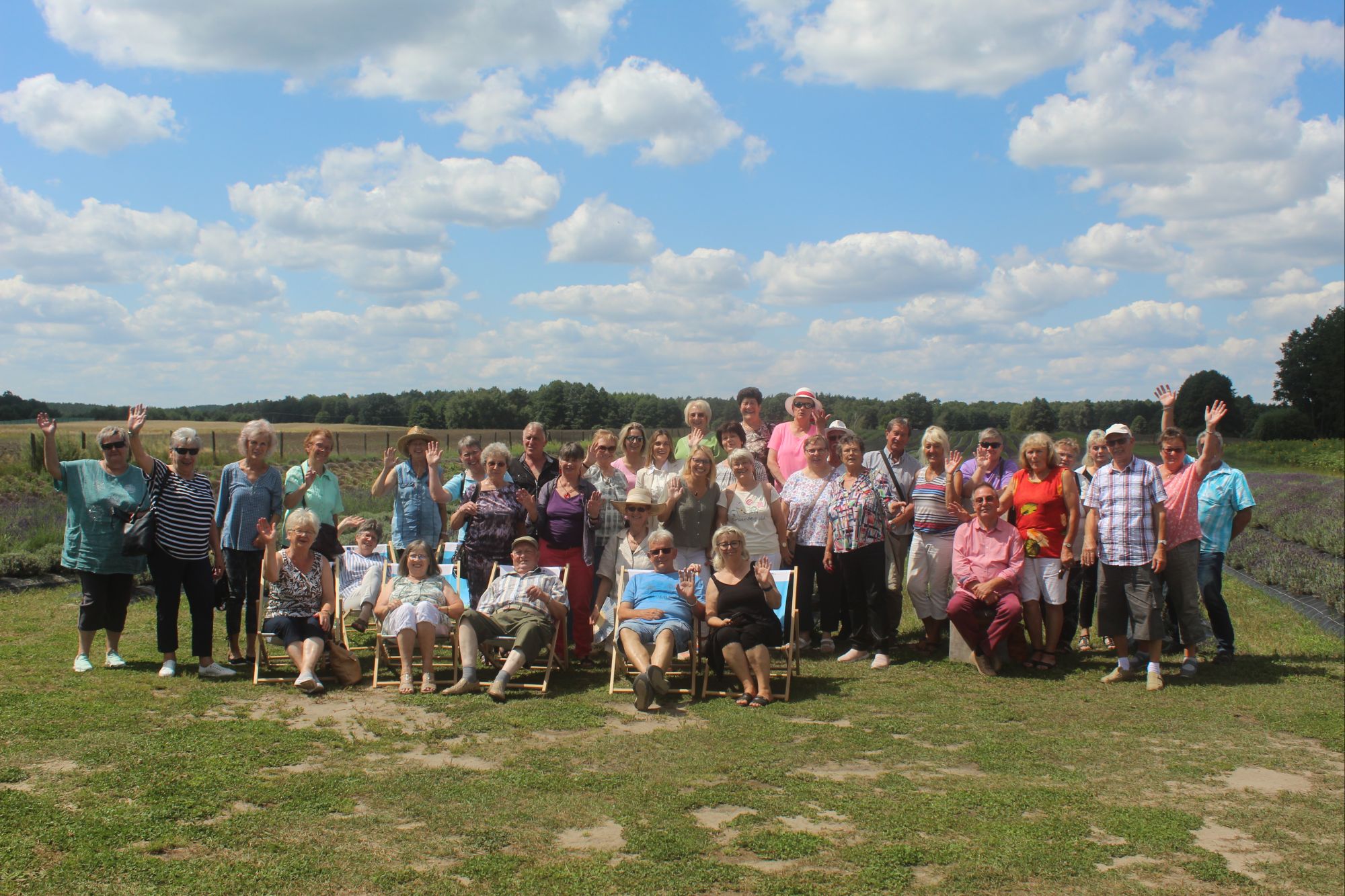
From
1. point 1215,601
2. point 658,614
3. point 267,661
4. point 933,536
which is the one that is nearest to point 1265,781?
point 1215,601

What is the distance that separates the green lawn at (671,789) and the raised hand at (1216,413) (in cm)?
192

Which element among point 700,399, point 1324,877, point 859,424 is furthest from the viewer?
point 859,424

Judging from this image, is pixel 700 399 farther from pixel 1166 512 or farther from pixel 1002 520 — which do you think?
pixel 1166 512

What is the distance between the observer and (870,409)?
667 inches

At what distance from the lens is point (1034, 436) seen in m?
7.66

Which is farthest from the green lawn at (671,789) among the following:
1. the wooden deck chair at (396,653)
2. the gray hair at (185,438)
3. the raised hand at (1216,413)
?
the raised hand at (1216,413)

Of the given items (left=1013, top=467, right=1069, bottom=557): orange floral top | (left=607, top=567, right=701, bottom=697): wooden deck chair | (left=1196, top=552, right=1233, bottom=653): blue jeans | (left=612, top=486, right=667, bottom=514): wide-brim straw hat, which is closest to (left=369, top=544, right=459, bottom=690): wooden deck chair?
(left=607, top=567, right=701, bottom=697): wooden deck chair

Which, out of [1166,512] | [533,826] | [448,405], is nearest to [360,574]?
[533,826]

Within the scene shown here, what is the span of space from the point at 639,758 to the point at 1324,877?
3.14m

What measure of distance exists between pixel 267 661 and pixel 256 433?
1769mm

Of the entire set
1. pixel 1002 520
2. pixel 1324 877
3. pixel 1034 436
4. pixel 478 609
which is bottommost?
pixel 1324 877

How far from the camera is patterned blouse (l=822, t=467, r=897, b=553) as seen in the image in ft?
25.1

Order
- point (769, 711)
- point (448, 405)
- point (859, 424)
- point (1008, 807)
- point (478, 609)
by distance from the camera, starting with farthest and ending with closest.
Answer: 1. point (448, 405)
2. point (859, 424)
3. point (478, 609)
4. point (769, 711)
5. point (1008, 807)

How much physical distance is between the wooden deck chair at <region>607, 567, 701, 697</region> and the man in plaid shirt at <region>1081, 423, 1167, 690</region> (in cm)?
308
